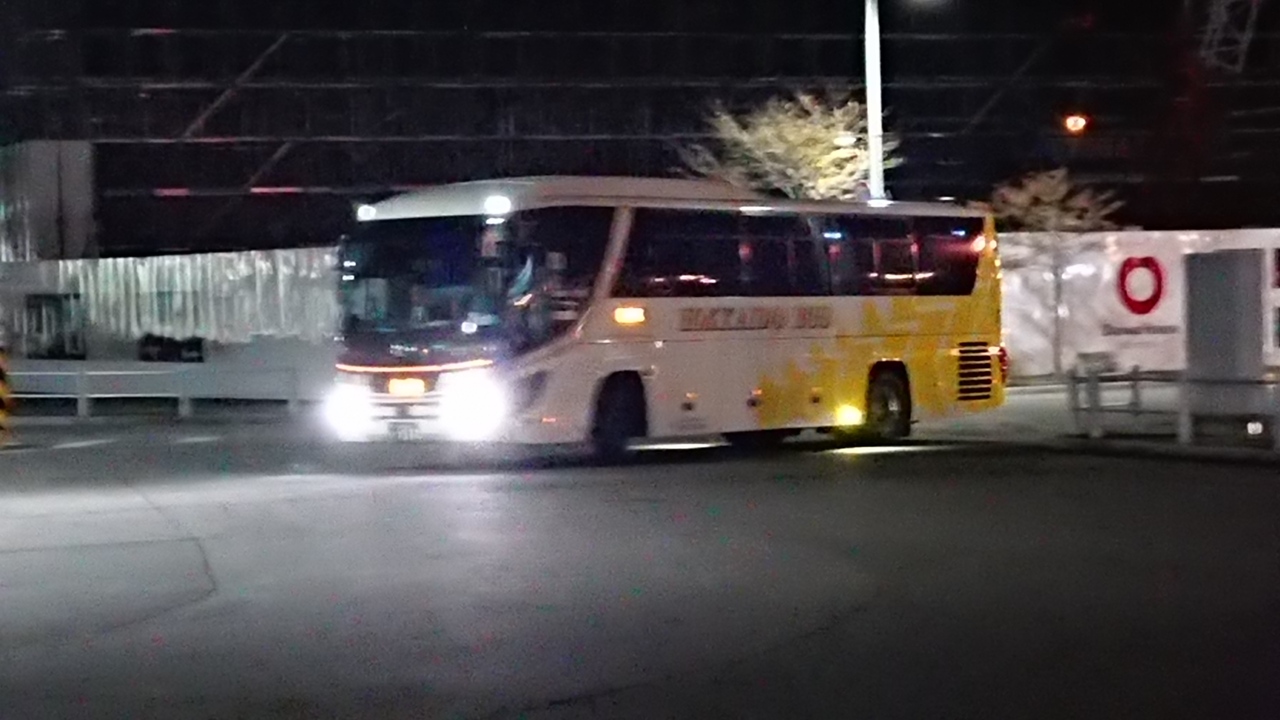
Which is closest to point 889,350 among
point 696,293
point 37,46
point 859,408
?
point 859,408

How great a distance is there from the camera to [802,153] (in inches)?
1773

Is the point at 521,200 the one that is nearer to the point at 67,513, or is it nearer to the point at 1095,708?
the point at 67,513

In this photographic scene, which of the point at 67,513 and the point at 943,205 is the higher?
the point at 943,205

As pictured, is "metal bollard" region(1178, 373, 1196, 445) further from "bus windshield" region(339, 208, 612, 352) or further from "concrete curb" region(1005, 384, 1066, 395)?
"concrete curb" region(1005, 384, 1066, 395)

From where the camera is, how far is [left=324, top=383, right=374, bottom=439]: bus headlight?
24.1 metres

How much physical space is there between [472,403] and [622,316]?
85.3 inches

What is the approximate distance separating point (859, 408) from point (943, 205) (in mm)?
3733

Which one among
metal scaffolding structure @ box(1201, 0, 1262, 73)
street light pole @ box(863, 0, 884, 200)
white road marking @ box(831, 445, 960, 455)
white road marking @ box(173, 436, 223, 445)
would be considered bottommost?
white road marking @ box(831, 445, 960, 455)

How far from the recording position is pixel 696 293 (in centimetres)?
2539

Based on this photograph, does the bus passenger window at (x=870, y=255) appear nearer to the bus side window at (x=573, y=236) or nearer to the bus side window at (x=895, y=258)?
the bus side window at (x=895, y=258)

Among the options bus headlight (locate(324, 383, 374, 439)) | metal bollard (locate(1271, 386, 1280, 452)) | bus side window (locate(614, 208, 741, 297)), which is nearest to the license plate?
bus headlight (locate(324, 383, 374, 439))

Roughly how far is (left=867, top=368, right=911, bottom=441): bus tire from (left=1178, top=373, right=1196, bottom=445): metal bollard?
4467mm

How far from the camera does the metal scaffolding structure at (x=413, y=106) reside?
187 ft

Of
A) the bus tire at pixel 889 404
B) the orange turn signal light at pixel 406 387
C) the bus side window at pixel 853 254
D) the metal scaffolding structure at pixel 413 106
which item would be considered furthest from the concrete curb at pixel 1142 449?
the metal scaffolding structure at pixel 413 106
